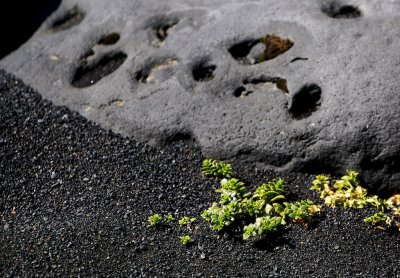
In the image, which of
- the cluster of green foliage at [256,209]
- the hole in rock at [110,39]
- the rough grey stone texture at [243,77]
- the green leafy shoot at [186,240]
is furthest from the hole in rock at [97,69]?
the green leafy shoot at [186,240]

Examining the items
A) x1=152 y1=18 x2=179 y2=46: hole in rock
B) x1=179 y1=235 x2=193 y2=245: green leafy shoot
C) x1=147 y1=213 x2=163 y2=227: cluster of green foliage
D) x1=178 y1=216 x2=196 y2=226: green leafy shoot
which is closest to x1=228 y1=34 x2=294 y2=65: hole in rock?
x1=152 y1=18 x2=179 y2=46: hole in rock

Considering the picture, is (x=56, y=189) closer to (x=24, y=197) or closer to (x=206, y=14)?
(x=24, y=197)

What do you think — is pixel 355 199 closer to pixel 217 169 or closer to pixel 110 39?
pixel 217 169

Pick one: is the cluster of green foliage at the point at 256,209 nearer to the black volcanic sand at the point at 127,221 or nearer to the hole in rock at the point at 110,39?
the black volcanic sand at the point at 127,221

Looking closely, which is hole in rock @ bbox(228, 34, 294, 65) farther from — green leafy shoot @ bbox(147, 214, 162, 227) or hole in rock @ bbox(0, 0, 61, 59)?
hole in rock @ bbox(0, 0, 61, 59)

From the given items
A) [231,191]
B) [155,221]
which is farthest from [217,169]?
[155,221]

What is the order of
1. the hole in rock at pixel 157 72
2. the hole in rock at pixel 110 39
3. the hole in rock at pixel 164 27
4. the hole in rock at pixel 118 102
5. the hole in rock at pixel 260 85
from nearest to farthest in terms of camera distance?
the hole in rock at pixel 260 85
the hole in rock at pixel 118 102
the hole in rock at pixel 157 72
the hole in rock at pixel 164 27
the hole in rock at pixel 110 39
